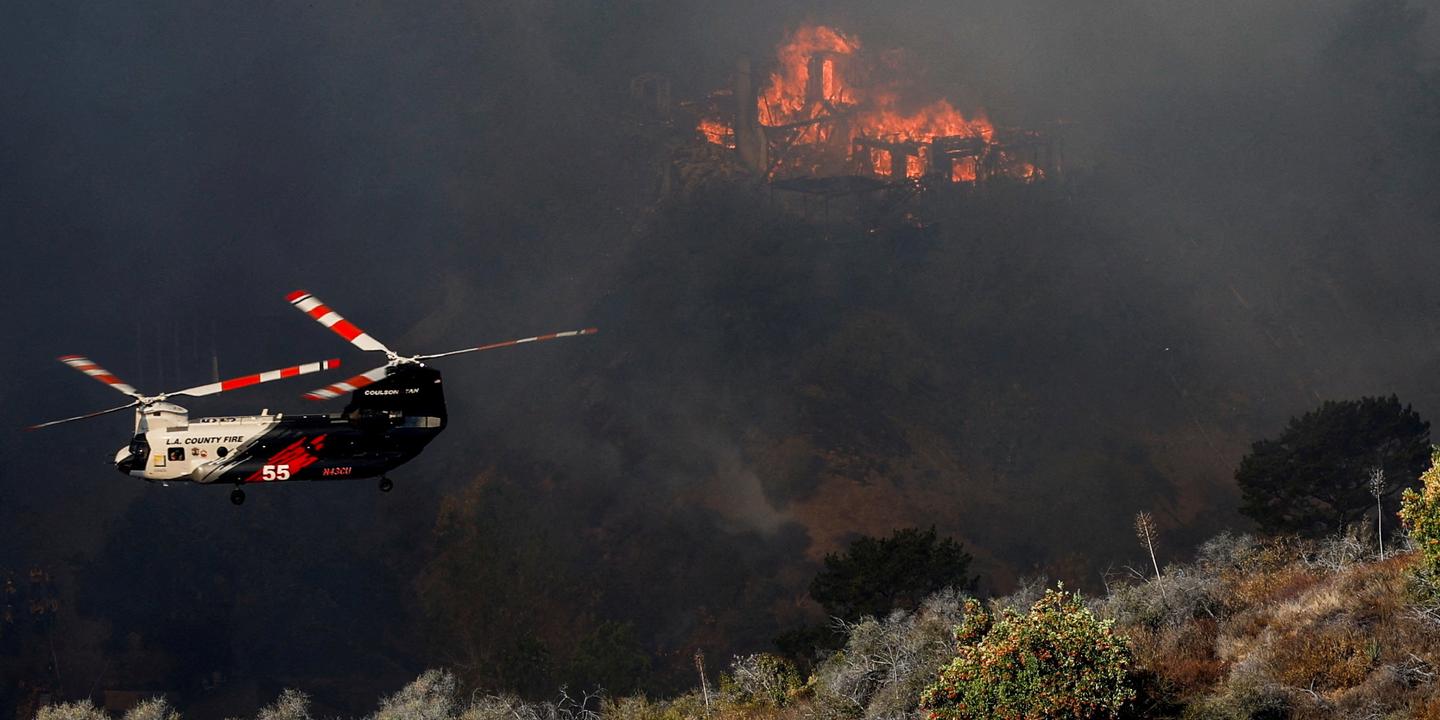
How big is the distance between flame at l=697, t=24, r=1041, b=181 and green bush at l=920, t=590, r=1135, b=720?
12729 centimetres

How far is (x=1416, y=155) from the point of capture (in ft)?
516

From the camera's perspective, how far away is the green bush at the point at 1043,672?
94.1 ft

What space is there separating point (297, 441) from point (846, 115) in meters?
134

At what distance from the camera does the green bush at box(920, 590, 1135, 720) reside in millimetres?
28688

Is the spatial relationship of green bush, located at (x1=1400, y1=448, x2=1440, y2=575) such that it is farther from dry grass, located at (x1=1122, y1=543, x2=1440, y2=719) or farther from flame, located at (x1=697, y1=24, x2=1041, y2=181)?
flame, located at (x1=697, y1=24, x2=1041, y2=181)

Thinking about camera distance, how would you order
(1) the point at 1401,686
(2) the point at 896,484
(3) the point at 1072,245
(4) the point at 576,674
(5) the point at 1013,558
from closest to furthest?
1. (1) the point at 1401,686
2. (4) the point at 576,674
3. (5) the point at 1013,558
4. (2) the point at 896,484
5. (3) the point at 1072,245

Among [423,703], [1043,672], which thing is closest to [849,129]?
[423,703]

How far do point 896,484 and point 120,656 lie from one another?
7151 cm

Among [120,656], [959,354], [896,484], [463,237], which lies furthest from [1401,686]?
[463,237]

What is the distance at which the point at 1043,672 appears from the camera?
29.0 m

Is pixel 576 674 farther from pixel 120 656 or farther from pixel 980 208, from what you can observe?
pixel 980 208

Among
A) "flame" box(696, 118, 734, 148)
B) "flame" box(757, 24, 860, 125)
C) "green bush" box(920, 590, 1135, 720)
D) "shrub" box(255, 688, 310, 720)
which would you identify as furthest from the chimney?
"green bush" box(920, 590, 1135, 720)

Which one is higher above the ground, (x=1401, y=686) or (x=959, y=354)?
(x=959, y=354)

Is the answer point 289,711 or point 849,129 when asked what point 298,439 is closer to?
point 289,711
